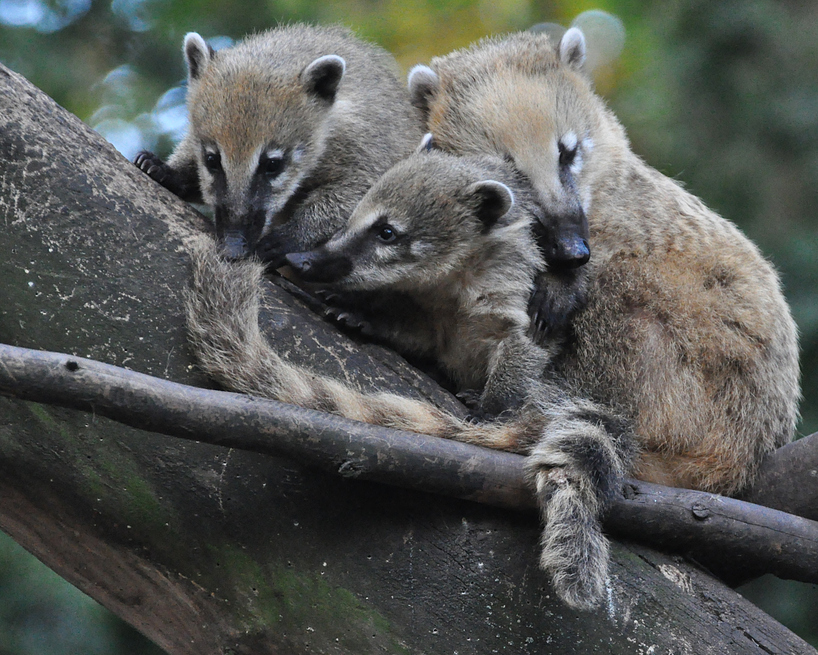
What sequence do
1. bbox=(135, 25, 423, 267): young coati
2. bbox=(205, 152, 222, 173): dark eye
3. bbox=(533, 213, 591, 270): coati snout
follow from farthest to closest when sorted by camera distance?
bbox=(205, 152, 222, 173): dark eye < bbox=(135, 25, 423, 267): young coati < bbox=(533, 213, 591, 270): coati snout

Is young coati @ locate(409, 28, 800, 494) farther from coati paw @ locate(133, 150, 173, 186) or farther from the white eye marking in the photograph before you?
coati paw @ locate(133, 150, 173, 186)

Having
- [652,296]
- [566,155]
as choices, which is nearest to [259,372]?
[652,296]

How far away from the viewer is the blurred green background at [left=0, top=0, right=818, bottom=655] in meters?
→ 7.74

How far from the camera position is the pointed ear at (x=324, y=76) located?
4668 mm

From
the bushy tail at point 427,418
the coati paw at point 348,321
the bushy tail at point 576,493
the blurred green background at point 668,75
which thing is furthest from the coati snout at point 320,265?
the blurred green background at point 668,75

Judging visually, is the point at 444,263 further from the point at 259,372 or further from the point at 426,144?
the point at 259,372

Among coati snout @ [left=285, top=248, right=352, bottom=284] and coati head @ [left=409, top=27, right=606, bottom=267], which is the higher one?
coati head @ [left=409, top=27, right=606, bottom=267]

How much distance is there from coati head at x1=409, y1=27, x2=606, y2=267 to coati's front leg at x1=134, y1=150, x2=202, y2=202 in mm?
1469

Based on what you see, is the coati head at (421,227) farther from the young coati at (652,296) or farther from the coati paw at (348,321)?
the young coati at (652,296)

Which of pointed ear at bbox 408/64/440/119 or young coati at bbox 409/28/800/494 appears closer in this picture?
young coati at bbox 409/28/800/494

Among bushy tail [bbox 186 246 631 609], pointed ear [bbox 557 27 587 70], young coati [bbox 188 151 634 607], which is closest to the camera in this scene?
bushy tail [bbox 186 246 631 609]

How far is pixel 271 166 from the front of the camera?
4363 millimetres

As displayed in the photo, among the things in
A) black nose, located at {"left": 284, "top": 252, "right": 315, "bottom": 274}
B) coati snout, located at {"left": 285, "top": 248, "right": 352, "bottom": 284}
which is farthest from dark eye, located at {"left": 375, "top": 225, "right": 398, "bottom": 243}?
black nose, located at {"left": 284, "top": 252, "right": 315, "bottom": 274}

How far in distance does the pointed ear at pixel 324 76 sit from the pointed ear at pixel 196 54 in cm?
63
